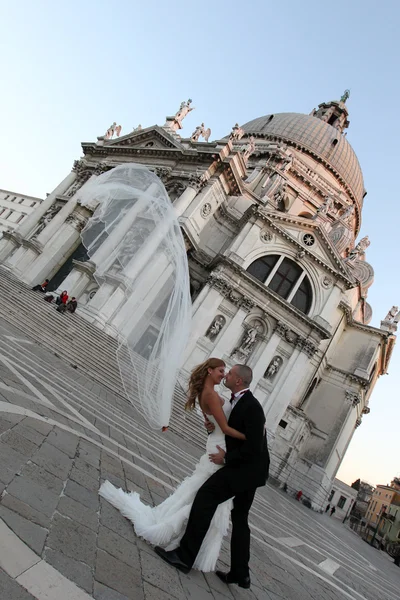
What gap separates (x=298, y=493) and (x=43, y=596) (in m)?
25.1

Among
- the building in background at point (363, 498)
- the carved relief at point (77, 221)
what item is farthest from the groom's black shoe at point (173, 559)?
the building in background at point (363, 498)

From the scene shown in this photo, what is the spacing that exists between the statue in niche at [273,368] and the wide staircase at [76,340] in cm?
758

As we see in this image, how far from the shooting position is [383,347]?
33812mm

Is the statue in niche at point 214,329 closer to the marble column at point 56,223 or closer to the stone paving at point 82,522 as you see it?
the marble column at point 56,223

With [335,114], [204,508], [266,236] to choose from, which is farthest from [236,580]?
[335,114]

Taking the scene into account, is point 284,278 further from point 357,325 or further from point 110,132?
point 110,132

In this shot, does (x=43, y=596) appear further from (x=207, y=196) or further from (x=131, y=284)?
(x=207, y=196)

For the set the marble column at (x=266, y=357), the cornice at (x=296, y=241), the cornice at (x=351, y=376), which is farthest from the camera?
the cornice at (x=351, y=376)

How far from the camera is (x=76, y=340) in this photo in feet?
53.8

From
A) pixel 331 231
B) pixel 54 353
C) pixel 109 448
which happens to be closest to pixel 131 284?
pixel 109 448

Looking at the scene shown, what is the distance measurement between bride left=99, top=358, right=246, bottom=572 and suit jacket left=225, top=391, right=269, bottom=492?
0.10 meters

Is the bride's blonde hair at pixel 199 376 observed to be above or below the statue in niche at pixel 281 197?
below

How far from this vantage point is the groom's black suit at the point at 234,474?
382 centimetres

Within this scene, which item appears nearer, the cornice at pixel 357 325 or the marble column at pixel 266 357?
the marble column at pixel 266 357
